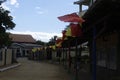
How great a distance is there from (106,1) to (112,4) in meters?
0.36

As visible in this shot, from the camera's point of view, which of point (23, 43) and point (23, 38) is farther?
point (23, 38)

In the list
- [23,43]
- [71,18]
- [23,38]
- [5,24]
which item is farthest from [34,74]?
[23,38]

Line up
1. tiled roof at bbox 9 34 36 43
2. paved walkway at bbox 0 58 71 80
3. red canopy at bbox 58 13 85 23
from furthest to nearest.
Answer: tiled roof at bbox 9 34 36 43
paved walkway at bbox 0 58 71 80
red canopy at bbox 58 13 85 23

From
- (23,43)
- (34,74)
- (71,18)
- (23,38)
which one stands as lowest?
(34,74)

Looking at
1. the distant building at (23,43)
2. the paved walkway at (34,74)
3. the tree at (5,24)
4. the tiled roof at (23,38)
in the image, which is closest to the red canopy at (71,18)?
the paved walkway at (34,74)

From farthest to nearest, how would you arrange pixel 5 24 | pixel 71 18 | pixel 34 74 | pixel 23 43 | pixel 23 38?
pixel 23 38
pixel 23 43
pixel 5 24
pixel 34 74
pixel 71 18

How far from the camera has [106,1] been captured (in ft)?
37.6

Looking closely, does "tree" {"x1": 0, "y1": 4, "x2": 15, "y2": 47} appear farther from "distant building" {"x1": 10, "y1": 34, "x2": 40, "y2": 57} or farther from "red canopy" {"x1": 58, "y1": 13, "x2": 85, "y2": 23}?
"distant building" {"x1": 10, "y1": 34, "x2": 40, "y2": 57}

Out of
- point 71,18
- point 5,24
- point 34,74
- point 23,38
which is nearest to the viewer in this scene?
point 71,18

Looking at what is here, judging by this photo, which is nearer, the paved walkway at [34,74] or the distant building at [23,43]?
the paved walkway at [34,74]

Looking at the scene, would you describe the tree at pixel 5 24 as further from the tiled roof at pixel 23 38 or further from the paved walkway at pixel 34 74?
the tiled roof at pixel 23 38

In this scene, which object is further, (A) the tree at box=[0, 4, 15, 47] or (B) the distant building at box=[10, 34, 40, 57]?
(B) the distant building at box=[10, 34, 40, 57]

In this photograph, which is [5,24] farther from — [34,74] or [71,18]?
[71,18]

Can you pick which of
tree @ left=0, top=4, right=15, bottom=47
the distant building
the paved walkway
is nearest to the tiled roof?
the distant building
